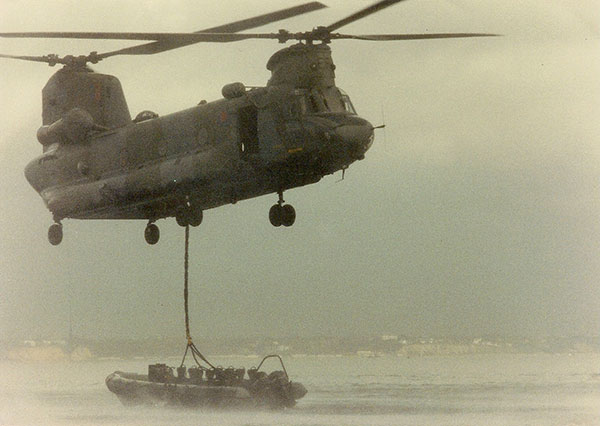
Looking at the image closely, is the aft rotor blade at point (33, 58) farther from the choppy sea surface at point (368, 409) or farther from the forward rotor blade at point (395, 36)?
the choppy sea surface at point (368, 409)

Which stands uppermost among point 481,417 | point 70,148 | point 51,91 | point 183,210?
point 51,91

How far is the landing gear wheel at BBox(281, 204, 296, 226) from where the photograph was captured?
67.6ft

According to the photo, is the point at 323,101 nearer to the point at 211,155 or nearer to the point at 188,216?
the point at 211,155

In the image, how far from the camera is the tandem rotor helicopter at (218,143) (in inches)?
750

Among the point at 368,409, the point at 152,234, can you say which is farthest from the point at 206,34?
the point at 368,409

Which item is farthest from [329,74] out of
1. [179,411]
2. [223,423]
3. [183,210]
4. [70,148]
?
[179,411]

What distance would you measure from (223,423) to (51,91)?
104 feet

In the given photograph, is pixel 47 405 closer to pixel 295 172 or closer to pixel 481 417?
pixel 481 417

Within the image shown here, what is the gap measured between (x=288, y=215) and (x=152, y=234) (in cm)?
426

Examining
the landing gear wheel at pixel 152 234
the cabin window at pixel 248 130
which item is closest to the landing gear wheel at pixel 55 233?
the landing gear wheel at pixel 152 234

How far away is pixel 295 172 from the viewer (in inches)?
771

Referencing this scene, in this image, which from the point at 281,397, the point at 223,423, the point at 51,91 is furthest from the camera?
the point at 223,423

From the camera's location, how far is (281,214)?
20672mm

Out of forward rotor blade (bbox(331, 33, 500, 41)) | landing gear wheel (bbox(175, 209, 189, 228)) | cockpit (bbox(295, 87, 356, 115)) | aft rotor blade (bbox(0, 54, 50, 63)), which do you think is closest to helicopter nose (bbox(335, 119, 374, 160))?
cockpit (bbox(295, 87, 356, 115))
